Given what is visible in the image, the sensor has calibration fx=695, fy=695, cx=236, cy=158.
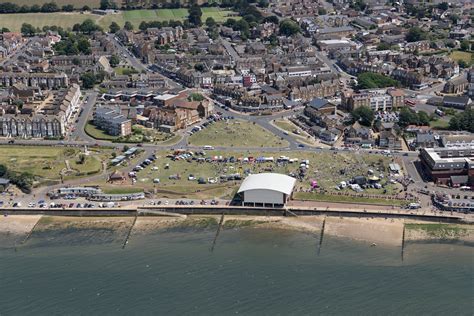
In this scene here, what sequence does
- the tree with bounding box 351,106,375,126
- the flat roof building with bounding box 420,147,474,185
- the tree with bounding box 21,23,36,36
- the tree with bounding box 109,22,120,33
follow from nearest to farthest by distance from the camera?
the flat roof building with bounding box 420,147,474,185, the tree with bounding box 351,106,375,126, the tree with bounding box 21,23,36,36, the tree with bounding box 109,22,120,33

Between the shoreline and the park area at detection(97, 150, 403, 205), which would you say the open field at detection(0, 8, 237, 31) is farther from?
the shoreline

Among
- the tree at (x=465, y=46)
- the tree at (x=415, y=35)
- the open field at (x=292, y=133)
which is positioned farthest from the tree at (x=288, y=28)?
the open field at (x=292, y=133)

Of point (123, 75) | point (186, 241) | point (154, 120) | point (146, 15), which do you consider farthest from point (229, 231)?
point (146, 15)

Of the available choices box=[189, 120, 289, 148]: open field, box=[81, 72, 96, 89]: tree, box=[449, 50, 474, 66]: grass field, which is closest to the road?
box=[81, 72, 96, 89]: tree

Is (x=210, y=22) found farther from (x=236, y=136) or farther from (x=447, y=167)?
(x=447, y=167)

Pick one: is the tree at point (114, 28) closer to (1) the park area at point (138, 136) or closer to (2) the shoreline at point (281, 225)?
(1) the park area at point (138, 136)

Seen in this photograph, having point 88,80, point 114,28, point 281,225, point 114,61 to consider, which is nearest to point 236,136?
point 281,225

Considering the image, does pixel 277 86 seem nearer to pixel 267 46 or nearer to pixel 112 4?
pixel 267 46

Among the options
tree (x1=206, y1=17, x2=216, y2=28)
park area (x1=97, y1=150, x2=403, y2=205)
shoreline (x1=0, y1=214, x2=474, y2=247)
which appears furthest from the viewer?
tree (x1=206, y1=17, x2=216, y2=28)
